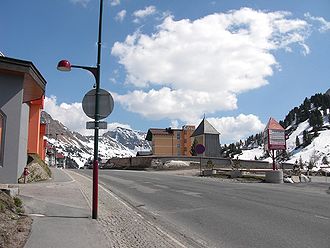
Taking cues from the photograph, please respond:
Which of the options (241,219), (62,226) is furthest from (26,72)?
(241,219)

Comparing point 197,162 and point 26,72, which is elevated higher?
point 26,72

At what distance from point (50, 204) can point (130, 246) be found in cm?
528

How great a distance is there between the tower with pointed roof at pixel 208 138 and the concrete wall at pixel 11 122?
78201 millimetres

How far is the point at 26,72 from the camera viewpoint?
18.7 meters

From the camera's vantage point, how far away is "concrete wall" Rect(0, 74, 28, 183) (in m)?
19.4

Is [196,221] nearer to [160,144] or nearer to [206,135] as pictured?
[206,135]

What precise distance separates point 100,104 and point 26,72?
8939mm

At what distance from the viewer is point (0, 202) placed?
32.0ft

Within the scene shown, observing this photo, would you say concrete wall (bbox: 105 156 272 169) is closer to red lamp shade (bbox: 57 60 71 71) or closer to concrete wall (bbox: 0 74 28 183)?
concrete wall (bbox: 0 74 28 183)

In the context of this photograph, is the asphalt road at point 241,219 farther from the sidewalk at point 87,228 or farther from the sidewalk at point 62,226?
the sidewalk at point 62,226

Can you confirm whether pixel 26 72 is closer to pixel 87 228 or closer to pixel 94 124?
pixel 94 124

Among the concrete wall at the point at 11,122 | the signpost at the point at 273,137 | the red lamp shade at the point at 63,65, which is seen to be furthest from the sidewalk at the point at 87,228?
the signpost at the point at 273,137

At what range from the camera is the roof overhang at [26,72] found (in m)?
18.4

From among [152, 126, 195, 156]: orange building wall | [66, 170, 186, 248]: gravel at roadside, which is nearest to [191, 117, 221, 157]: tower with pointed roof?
[152, 126, 195, 156]: orange building wall
